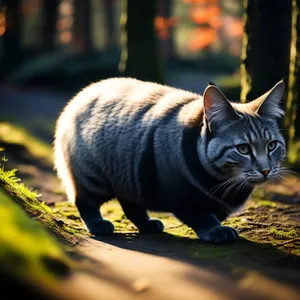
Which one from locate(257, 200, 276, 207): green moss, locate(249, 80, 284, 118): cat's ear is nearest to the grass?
locate(249, 80, 284, 118): cat's ear

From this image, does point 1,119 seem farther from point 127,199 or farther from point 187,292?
point 187,292

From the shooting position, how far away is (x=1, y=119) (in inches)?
537

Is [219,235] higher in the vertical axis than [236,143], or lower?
lower

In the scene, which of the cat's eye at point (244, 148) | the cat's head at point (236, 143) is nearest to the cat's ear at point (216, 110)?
Result: the cat's head at point (236, 143)

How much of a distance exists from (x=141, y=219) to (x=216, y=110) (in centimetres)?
154

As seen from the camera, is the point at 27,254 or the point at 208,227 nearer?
the point at 27,254

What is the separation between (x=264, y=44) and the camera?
7.52 metres

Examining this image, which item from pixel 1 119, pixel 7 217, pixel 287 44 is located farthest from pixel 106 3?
pixel 7 217

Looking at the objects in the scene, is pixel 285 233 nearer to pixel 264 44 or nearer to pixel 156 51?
pixel 264 44

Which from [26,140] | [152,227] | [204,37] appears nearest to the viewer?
[152,227]

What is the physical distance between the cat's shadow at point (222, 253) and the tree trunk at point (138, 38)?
684cm

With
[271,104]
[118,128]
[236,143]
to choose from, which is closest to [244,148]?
[236,143]

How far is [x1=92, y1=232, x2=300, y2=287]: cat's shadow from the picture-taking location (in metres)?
3.53

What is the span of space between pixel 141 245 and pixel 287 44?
4.38 m
